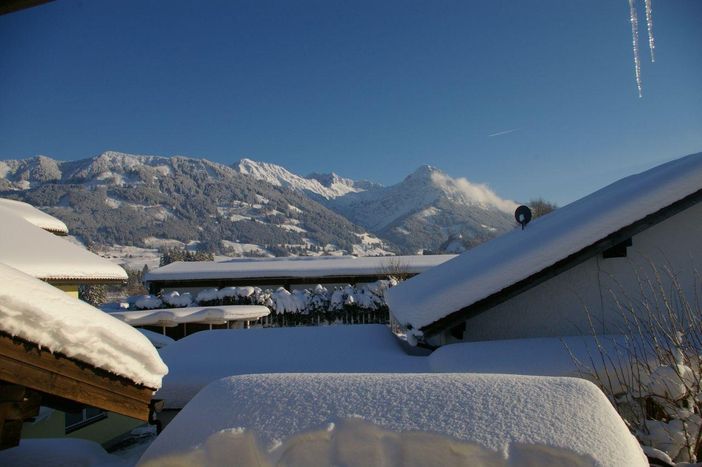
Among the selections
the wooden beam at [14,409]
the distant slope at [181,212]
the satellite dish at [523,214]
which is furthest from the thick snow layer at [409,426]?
the distant slope at [181,212]

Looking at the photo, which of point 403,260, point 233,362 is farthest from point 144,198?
point 233,362

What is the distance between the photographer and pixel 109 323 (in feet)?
6.74

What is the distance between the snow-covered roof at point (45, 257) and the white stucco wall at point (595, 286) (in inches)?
357

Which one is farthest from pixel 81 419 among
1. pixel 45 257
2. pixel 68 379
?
pixel 68 379

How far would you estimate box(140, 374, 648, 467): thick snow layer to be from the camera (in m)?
1.99

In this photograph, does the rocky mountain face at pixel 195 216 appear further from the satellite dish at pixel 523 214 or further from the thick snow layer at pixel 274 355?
the thick snow layer at pixel 274 355

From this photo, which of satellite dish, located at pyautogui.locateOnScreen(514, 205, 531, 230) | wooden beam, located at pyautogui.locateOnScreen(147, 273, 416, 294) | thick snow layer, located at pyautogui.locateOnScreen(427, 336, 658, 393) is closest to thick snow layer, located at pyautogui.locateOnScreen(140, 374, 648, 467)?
thick snow layer, located at pyautogui.locateOnScreen(427, 336, 658, 393)

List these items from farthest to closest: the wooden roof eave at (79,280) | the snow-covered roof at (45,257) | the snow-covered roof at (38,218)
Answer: the snow-covered roof at (38,218), the wooden roof eave at (79,280), the snow-covered roof at (45,257)

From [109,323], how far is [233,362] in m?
4.48

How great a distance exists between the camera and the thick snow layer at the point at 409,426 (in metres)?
1.99

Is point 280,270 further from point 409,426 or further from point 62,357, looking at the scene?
point 409,426

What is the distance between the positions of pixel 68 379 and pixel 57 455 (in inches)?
62.2

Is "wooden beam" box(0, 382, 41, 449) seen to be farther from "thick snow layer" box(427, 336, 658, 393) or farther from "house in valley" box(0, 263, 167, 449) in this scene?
"thick snow layer" box(427, 336, 658, 393)

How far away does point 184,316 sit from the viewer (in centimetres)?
1500
